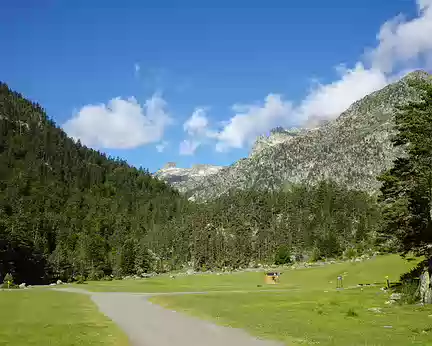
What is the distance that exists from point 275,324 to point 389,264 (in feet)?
180

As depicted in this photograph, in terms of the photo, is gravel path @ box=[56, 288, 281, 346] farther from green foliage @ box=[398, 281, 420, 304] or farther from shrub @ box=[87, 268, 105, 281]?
shrub @ box=[87, 268, 105, 281]

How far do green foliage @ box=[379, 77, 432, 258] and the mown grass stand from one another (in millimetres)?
7501

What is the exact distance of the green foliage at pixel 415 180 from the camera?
1480 inches

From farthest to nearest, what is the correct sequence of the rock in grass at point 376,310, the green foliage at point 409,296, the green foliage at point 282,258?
the green foliage at point 282,258, the green foliage at point 409,296, the rock in grass at point 376,310

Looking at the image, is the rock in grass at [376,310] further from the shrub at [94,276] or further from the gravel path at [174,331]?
the shrub at [94,276]

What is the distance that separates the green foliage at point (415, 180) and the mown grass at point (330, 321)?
750 centimetres

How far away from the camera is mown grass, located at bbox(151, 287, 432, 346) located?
20234 mm

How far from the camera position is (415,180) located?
39.2 meters

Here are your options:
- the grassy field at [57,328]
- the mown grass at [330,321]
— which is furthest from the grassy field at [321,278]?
the grassy field at [57,328]

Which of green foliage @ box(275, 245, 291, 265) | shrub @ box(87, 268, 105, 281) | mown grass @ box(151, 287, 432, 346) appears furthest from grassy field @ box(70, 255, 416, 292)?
green foliage @ box(275, 245, 291, 265)

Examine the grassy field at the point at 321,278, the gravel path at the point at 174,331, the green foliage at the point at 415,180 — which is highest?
the green foliage at the point at 415,180

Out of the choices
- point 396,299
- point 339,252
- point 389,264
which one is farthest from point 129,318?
point 339,252

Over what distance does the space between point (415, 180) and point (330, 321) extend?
1928 cm

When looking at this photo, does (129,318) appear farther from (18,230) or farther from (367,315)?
(18,230)
